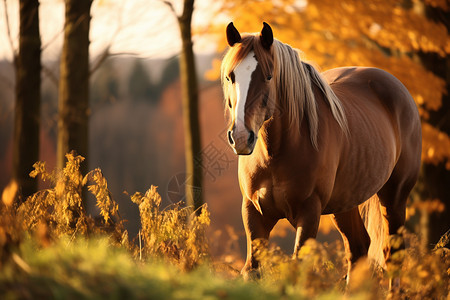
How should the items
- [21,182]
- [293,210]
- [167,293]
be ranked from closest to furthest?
[167,293], [293,210], [21,182]

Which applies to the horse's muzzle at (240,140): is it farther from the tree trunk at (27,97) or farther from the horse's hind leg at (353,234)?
the tree trunk at (27,97)

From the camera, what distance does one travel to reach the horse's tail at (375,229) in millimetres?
5422

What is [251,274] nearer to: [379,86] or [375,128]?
[375,128]

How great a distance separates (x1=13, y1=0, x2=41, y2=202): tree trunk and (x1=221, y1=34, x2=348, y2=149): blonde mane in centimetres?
335

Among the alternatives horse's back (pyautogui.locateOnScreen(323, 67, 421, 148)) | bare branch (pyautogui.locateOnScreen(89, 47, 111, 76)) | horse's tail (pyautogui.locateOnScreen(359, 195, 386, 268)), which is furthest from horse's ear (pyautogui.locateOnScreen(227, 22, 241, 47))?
bare branch (pyautogui.locateOnScreen(89, 47, 111, 76))

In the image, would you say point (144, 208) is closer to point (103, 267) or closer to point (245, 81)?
point (245, 81)

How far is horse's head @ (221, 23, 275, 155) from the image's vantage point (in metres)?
3.32

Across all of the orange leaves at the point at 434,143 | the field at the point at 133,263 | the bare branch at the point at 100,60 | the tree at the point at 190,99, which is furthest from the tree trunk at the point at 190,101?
the orange leaves at the point at 434,143

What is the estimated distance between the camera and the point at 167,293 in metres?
2.00

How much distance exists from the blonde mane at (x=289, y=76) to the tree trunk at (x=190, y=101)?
12.3ft

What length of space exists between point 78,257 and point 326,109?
2636 millimetres

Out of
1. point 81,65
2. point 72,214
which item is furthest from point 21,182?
point 72,214

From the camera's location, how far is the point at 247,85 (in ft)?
11.3

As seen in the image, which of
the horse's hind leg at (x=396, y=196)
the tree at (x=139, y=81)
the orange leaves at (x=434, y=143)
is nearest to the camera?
the horse's hind leg at (x=396, y=196)
